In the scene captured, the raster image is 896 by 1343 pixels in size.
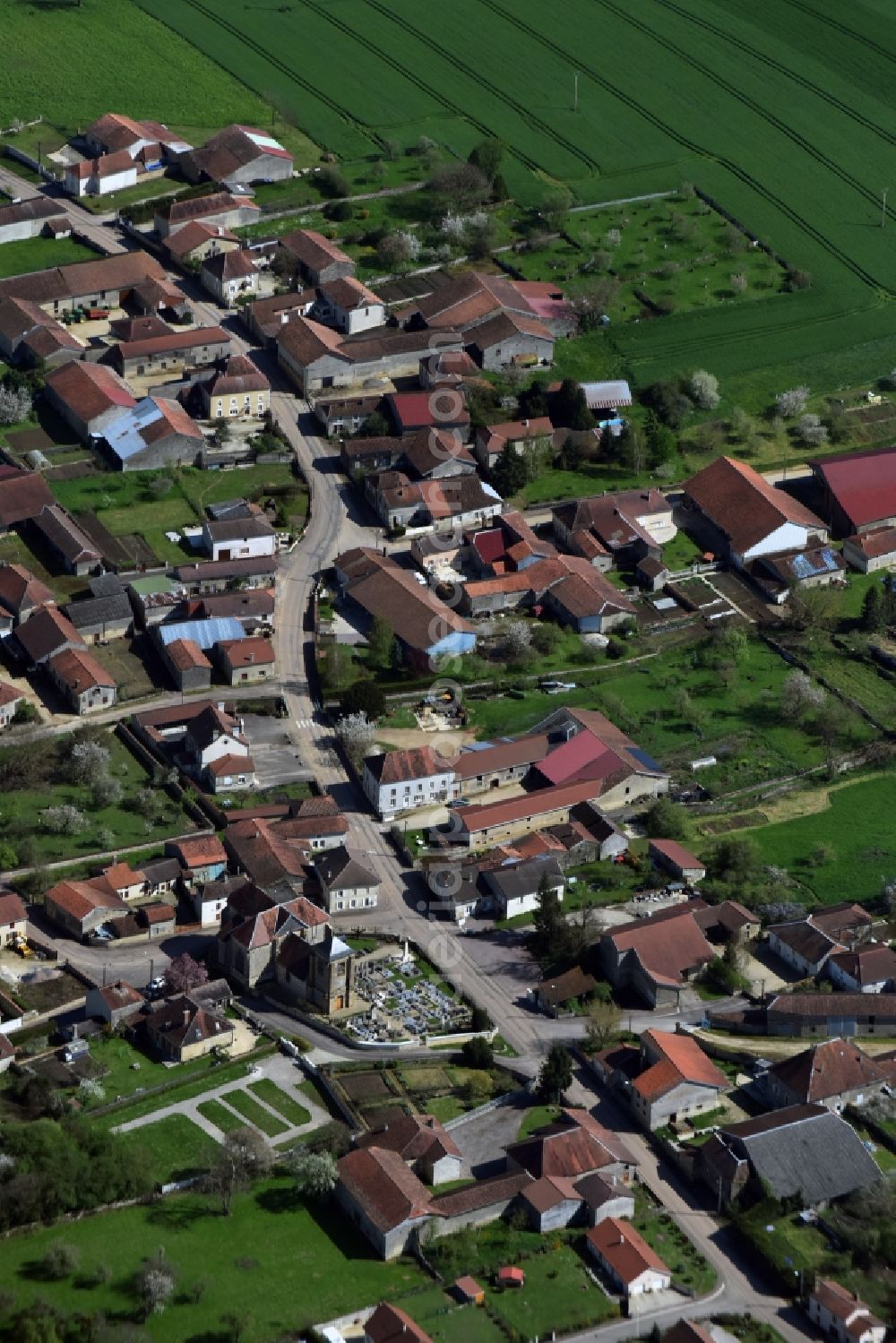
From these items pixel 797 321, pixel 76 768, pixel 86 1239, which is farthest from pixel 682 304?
pixel 86 1239

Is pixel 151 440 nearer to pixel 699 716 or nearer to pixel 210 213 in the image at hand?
pixel 210 213

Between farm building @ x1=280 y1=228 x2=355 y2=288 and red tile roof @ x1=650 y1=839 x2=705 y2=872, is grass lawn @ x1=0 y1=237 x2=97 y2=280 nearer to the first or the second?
farm building @ x1=280 y1=228 x2=355 y2=288

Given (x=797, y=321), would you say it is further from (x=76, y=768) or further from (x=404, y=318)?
(x=76, y=768)

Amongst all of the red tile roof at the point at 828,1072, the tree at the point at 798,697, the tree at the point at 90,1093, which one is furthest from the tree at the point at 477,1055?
the tree at the point at 798,697

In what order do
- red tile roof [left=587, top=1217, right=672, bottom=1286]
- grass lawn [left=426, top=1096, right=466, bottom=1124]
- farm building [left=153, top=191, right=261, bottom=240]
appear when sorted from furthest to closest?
farm building [left=153, top=191, right=261, bottom=240] < grass lawn [left=426, top=1096, right=466, bottom=1124] < red tile roof [left=587, top=1217, right=672, bottom=1286]

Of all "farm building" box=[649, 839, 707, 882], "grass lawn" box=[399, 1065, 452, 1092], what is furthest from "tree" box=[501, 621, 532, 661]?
"grass lawn" box=[399, 1065, 452, 1092]

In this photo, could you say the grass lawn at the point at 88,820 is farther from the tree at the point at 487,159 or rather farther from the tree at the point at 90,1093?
the tree at the point at 487,159

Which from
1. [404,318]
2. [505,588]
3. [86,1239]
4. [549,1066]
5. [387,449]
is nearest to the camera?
[86,1239]

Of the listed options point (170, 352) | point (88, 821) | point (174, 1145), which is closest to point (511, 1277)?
point (174, 1145)
